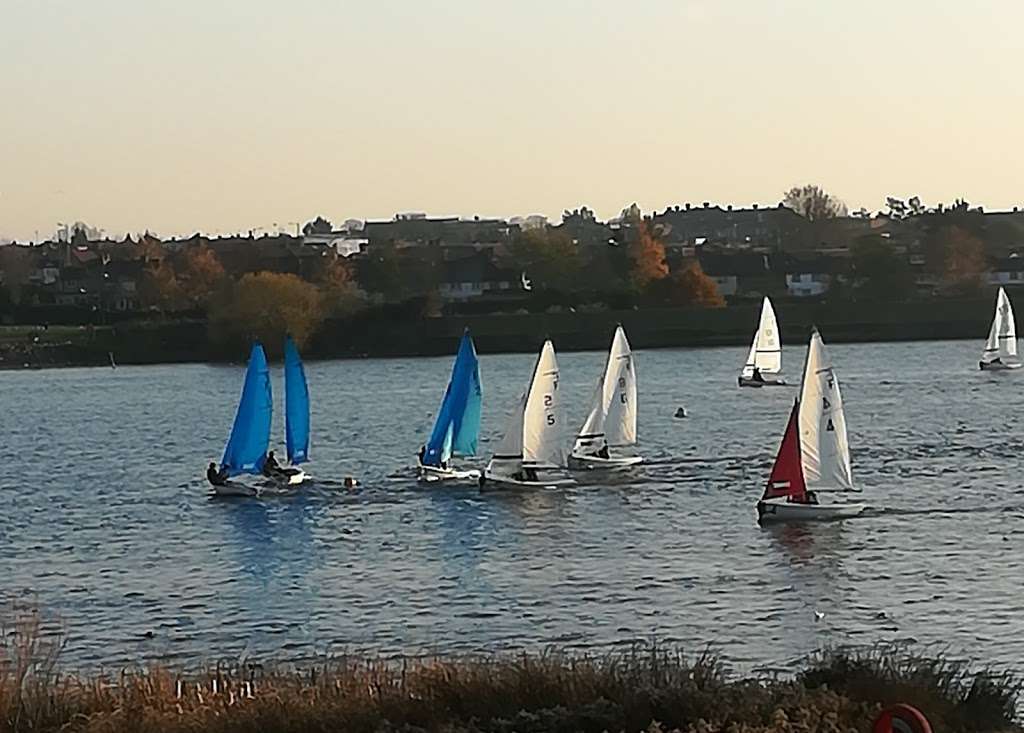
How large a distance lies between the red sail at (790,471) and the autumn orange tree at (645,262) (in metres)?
89.1

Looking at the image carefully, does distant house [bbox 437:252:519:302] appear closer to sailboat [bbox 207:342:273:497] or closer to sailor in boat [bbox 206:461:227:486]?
sailboat [bbox 207:342:273:497]

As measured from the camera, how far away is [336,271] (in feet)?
429

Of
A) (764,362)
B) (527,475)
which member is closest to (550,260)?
(764,362)

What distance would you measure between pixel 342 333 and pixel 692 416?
53283 millimetres

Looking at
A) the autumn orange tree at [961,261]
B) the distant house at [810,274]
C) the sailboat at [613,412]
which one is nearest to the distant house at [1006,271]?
the autumn orange tree at [961,261]

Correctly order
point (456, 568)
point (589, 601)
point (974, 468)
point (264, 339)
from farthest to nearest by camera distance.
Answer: point (264, 339)
point (974, 468)
point (456, 568)
point (589, 601)

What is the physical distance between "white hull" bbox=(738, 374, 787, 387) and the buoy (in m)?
68.9

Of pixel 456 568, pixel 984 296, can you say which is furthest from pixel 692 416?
pixel 984 296

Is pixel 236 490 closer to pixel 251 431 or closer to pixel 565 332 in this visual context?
pixel 251 431

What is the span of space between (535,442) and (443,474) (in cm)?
295

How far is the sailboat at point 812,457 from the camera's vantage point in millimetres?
34219

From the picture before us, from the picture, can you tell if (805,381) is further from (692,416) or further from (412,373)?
(412,373)

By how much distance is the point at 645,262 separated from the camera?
425 ft

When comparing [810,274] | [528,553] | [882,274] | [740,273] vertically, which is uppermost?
[740,273]
